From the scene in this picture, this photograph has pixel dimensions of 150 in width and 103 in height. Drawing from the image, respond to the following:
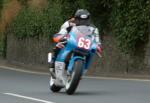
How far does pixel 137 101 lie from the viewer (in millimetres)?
12141

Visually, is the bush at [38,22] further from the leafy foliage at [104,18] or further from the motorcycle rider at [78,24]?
the motorcycle rider at [78,24]

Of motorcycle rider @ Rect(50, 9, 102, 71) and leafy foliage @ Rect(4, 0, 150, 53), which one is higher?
motorcycle rider @ Rect(50, 9, 102, 71)

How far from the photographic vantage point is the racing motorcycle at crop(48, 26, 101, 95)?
1295 centimetres

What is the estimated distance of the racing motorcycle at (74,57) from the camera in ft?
42.5

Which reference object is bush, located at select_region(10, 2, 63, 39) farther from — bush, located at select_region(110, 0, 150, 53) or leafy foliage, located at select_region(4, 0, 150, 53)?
bush, located at select_region(110, 0, 150, 53)

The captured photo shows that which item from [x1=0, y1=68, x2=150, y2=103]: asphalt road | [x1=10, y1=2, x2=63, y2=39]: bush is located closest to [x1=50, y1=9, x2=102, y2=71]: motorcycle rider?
[x1=0, y1=68, x2=150, y2=103]: asphalt road

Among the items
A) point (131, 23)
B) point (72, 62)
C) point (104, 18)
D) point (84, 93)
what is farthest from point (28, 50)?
point (72, 62)

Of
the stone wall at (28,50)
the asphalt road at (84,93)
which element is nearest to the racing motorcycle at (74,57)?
the asphalt road at (84,93)

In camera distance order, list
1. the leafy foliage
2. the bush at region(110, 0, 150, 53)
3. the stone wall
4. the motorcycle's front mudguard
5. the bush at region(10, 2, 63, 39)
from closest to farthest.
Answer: the motorcycle's front mudguard → the bush at region(110, 0, 150, 53) → the leafy foliage → the bush at region(10, 2, 63, 39) → the stone wall

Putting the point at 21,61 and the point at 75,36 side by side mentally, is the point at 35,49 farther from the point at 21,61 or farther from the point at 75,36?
the point at 75,36

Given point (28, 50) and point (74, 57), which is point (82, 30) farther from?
point (28, 50)

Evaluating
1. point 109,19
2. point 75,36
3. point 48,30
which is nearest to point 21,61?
point 48,30

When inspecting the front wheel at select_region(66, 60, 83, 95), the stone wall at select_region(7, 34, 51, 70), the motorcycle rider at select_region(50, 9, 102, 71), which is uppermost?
the motorcycle rider at select_region(50, 9, 102, 71)

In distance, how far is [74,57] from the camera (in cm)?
1308
